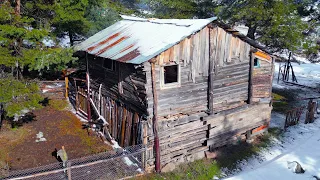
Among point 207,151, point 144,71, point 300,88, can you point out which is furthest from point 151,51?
point 300,88

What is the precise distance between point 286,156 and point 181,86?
6.53 metres

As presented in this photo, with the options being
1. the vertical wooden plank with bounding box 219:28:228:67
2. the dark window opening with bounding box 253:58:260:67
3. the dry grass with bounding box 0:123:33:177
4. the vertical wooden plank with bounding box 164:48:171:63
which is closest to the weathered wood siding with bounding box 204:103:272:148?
the dark window opening with bounding box 253:58:260:67

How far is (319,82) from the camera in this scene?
30469mm

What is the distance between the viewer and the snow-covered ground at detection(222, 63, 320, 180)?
12750 mm

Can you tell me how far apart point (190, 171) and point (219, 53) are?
224 inches

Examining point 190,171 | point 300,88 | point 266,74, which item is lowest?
point 190,171

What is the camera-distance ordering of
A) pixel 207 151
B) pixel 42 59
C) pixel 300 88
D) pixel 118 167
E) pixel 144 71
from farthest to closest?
pixel 300 88 < pixel 42 59 < pixel 207 151 < pixel 118 167 < pixel 144 71

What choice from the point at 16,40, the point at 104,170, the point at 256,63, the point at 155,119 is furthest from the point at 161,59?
the point at 16,40

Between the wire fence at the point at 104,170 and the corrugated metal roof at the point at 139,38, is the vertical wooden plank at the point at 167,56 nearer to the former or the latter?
the corrugated metal roof at the point at 139,38

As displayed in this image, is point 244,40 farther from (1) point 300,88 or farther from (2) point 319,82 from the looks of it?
(2) point 319,82

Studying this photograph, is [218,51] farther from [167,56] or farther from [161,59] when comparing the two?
[161,59]

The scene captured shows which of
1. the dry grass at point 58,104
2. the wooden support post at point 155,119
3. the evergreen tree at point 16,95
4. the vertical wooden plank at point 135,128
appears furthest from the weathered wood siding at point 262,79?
the dry grass at point 58,104

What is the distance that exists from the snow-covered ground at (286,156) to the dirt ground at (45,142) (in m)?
7.20

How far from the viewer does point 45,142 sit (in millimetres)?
15641
